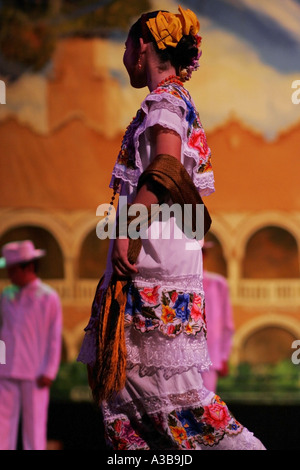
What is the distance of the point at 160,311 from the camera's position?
8.06ft

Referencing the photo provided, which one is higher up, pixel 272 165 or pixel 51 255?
pixel 272 165

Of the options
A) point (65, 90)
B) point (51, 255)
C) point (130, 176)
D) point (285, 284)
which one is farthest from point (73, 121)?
point (130, 176)

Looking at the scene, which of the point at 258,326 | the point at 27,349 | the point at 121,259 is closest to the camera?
the point at 121,259

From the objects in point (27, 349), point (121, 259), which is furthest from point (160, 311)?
point (27, 349)

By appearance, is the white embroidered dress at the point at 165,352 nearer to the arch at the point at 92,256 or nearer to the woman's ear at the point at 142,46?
the woman's ear at the point at 142,46

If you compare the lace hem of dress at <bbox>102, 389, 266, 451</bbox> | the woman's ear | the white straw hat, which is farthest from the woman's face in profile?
the white straw hat

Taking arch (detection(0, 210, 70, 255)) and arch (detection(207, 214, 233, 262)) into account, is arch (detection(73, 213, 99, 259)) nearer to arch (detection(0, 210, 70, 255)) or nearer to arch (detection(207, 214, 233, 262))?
arch (detection(0, 210, 70, 255))

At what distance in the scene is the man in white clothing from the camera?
19.1ft

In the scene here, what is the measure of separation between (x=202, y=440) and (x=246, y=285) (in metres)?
5.40

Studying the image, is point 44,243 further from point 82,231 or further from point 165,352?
point 165,352

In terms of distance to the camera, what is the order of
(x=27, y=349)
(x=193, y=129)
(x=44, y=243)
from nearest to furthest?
(x=193, y=129) → (x=27, y=349) → (x=44, y=243)

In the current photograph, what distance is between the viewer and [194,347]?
8.21 ft

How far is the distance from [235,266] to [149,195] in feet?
18.2
